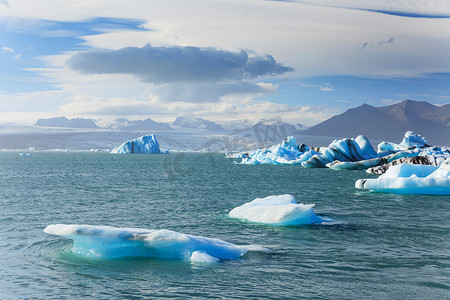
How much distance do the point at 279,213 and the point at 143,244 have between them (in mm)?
7129

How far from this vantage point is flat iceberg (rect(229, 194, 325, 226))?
17984 mm

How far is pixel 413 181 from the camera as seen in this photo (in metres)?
30.9

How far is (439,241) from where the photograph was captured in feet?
51.6

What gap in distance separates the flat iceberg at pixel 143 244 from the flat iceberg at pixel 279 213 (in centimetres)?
498

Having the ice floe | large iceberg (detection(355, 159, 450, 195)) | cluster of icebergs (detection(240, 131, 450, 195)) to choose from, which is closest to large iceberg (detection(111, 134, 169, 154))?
cluster of icebergs (detection(240, 131, 450, 195))

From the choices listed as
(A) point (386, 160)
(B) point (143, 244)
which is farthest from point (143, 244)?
(A) point (386, 160)

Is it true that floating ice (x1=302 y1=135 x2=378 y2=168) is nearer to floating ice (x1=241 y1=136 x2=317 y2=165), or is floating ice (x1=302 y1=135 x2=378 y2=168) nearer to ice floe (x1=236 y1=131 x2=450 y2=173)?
ice floe (x1=236 y1=131 x2=450 y2=173)

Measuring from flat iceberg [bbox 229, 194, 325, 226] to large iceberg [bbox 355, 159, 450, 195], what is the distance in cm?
1386

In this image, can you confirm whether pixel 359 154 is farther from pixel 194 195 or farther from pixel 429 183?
pixel 194 195

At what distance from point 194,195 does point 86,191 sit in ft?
31.9

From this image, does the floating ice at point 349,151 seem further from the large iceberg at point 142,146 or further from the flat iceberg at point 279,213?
the large iceberg at point 142,146

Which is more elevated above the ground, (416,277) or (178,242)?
(178,242)

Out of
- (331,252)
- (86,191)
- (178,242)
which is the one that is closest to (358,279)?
(331,252)

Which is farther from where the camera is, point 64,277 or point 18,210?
point 18,210
